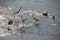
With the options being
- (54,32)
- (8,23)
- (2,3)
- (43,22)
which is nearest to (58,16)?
(43,22)

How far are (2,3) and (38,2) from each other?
1.33m

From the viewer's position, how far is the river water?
520cm

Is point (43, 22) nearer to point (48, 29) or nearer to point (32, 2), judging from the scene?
point (48, 29)

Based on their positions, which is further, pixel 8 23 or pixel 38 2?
pixel 38 2

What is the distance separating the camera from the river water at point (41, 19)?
5203mm

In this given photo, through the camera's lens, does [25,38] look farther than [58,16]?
No

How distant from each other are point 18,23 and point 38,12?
115 cm

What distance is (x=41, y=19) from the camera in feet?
20.4

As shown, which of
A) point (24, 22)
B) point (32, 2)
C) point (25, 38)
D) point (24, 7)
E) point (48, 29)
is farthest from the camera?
point (32, 2)

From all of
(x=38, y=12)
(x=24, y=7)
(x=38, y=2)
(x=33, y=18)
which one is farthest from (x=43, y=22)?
(x=38, y=2)

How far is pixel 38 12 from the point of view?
6.79 meters

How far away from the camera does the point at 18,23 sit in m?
5.85

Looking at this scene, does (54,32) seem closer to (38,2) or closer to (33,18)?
(33,18)

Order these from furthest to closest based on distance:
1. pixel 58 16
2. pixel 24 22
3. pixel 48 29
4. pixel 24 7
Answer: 1. pixel 24 7
2. pixel 58 16
3. pixel 24 22
4. pixel 48 29
